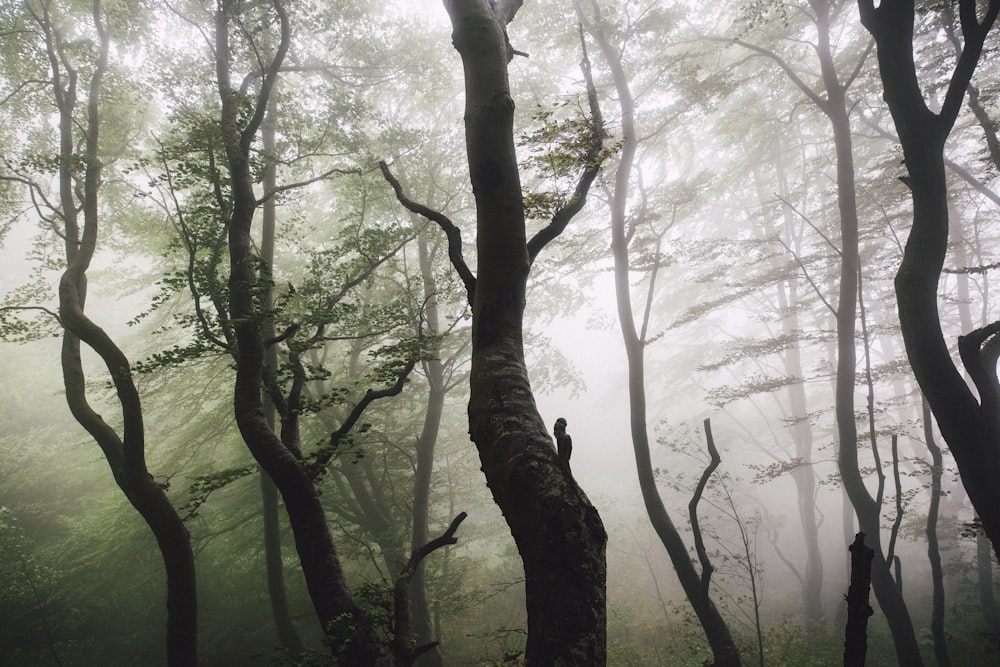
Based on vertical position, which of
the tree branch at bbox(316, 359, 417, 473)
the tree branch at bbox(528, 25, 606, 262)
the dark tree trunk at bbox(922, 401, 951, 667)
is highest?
the tree branch at bbox(528, 25, 606, 262)

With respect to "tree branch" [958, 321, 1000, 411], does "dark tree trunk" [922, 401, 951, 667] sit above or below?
below

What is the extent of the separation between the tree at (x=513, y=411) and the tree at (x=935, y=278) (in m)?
3.74

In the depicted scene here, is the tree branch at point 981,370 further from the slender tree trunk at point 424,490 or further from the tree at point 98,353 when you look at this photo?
the tree at point 98,353

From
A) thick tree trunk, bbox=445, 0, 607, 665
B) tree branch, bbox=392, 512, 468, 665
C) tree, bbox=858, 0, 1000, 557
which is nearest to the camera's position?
thick tree trunk, bbox=445, 0, 607, 665

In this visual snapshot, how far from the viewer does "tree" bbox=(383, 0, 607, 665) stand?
107 cm

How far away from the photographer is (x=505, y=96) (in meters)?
2.02

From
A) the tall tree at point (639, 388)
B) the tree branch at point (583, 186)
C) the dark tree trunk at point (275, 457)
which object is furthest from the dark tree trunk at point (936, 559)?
the dark tree trunk at point (275, 457)

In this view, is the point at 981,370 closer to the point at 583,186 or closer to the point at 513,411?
the point at 583,186

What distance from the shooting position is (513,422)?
4.50 ft

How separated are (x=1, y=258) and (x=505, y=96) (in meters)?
58.0

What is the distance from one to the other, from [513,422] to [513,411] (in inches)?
1.9

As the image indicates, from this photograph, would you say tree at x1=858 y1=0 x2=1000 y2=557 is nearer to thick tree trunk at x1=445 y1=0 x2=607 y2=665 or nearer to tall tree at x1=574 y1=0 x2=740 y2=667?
tall tree at x1=574 y1=0 x2=740 y2=667

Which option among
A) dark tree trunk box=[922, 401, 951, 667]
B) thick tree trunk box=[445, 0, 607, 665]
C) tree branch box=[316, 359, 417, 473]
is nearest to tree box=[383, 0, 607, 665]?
thick tree trunk box=[445, 0, 607, 665]

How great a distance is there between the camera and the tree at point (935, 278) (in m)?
3.74
